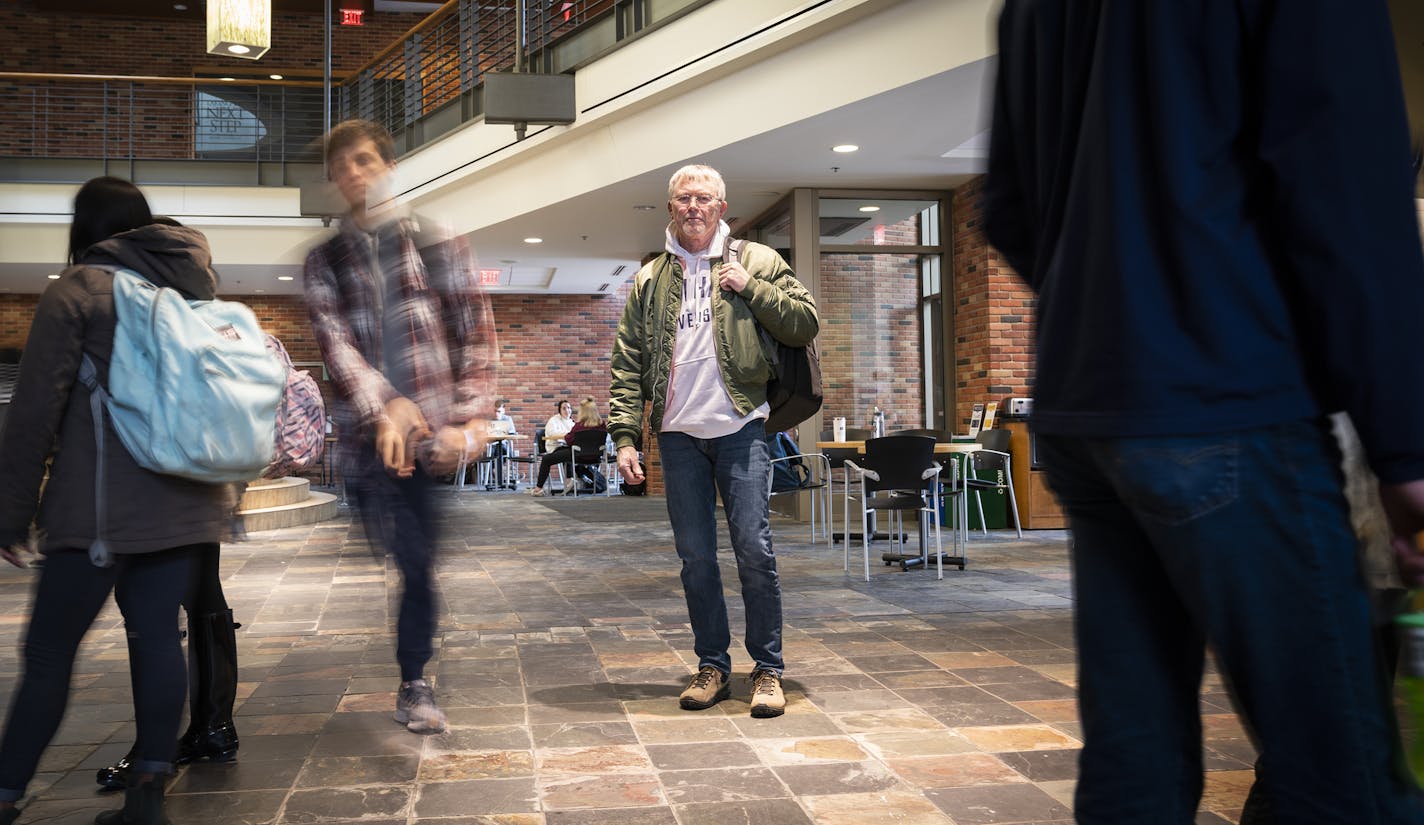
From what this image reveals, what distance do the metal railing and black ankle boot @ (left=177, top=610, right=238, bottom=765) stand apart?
22.5ft

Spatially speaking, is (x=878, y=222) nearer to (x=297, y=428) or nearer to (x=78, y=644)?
(x=297, y=428)

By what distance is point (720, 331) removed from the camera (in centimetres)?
312

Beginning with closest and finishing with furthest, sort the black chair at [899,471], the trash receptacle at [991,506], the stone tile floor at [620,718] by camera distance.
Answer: the stone tile floor at [620,718], the black chair at [899,471], the trash receptacle at [991,506]

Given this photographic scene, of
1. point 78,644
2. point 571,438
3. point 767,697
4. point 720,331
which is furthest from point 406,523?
point 571,438

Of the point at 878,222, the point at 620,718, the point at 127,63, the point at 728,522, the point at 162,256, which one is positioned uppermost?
the point at 127,63

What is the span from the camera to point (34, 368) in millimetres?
2031

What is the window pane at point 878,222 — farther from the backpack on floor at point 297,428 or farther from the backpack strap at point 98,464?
the backpack strap at point 98,464

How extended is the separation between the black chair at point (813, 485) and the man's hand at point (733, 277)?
3788 millimetres

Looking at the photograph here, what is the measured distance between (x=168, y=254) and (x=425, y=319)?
2.51ft

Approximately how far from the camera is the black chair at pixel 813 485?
747 centimetres

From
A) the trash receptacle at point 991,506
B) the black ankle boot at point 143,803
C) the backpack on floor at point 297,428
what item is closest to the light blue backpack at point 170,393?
the black ankle boot at point 143,803

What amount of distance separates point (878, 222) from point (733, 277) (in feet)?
25.0

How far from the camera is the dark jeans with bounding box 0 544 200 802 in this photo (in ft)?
6.74

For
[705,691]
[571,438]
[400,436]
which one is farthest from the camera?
[571,438]
